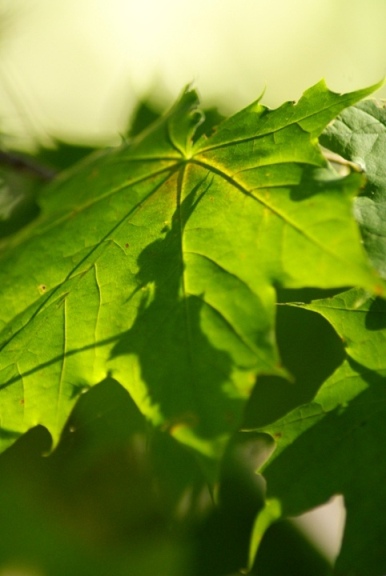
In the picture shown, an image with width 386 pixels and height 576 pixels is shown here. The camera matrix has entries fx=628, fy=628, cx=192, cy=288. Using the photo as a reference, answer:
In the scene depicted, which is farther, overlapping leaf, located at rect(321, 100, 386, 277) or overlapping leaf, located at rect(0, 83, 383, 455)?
overlapping leaf, located at rect(321, 100, 386, 277)

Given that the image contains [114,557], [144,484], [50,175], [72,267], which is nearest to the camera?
[72,267]

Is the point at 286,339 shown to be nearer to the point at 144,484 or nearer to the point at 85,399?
the point at 85,399

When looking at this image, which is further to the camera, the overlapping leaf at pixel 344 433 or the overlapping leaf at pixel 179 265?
the overlapping leaf at pixel 344 433

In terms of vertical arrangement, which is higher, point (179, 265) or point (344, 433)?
point (179, 265)

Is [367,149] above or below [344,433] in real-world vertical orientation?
above

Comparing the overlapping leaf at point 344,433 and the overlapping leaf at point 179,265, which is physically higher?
the overlapping leaf at point 179,265

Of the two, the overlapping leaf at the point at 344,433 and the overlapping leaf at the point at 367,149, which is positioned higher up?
the overlapping leaf at the point at 367,149

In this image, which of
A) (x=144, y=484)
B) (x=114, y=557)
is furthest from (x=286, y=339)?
(x=114, y=557)

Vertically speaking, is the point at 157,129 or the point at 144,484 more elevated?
the point at 157,129
